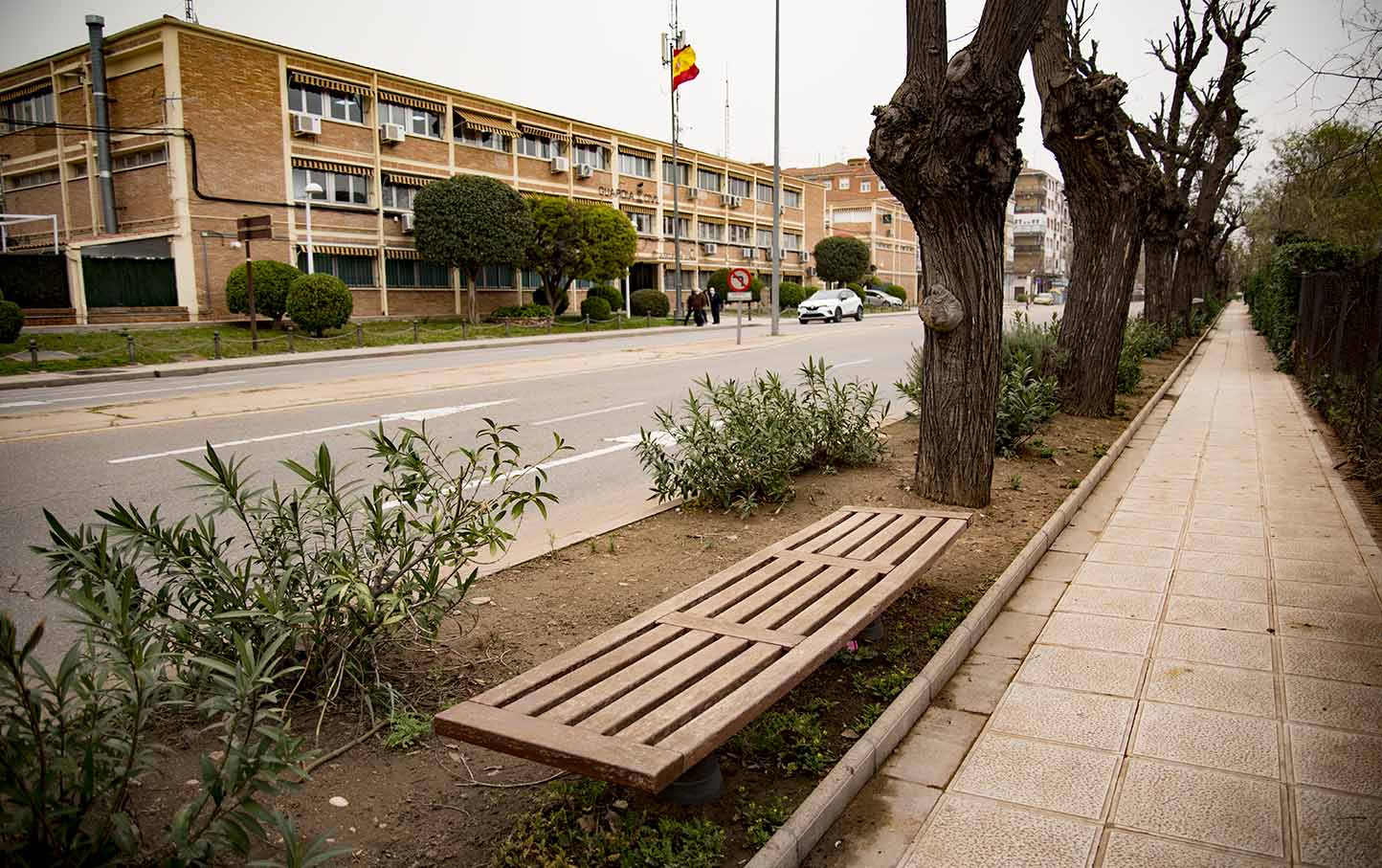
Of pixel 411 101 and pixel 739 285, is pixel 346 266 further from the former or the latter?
pixel 739 285

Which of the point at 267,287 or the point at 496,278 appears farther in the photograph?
the point at 496,278

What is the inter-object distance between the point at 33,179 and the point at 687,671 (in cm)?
4434

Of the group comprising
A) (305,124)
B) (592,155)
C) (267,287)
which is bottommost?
(267,287)

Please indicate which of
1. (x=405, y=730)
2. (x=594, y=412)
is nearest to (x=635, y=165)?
(x=594, y=412)

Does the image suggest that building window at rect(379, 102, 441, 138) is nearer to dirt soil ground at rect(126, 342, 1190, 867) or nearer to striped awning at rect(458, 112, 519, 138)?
striped awning at rect(458, 112, 519, 138)

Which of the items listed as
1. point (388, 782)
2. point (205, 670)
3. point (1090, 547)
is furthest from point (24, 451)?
point (1090, 547)

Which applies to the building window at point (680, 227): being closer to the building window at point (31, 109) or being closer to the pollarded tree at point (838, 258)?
the pollarded tree at point (838, 258)

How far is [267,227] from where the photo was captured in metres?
21.8

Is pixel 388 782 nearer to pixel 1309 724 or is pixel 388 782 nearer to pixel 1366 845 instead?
pixel 1366 845

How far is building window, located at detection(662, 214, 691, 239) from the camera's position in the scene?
54.0 m

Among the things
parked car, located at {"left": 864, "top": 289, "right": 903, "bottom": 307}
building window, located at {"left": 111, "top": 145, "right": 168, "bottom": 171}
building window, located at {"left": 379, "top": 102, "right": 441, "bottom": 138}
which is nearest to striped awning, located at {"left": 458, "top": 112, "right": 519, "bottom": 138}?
building window, located at {"left": 379, "top": 102, "right": 441, "bottom": 138}

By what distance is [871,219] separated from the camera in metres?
84.9

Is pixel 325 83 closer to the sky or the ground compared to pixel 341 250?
closer to the sky

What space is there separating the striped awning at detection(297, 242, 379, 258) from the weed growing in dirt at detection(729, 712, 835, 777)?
1304 inches
